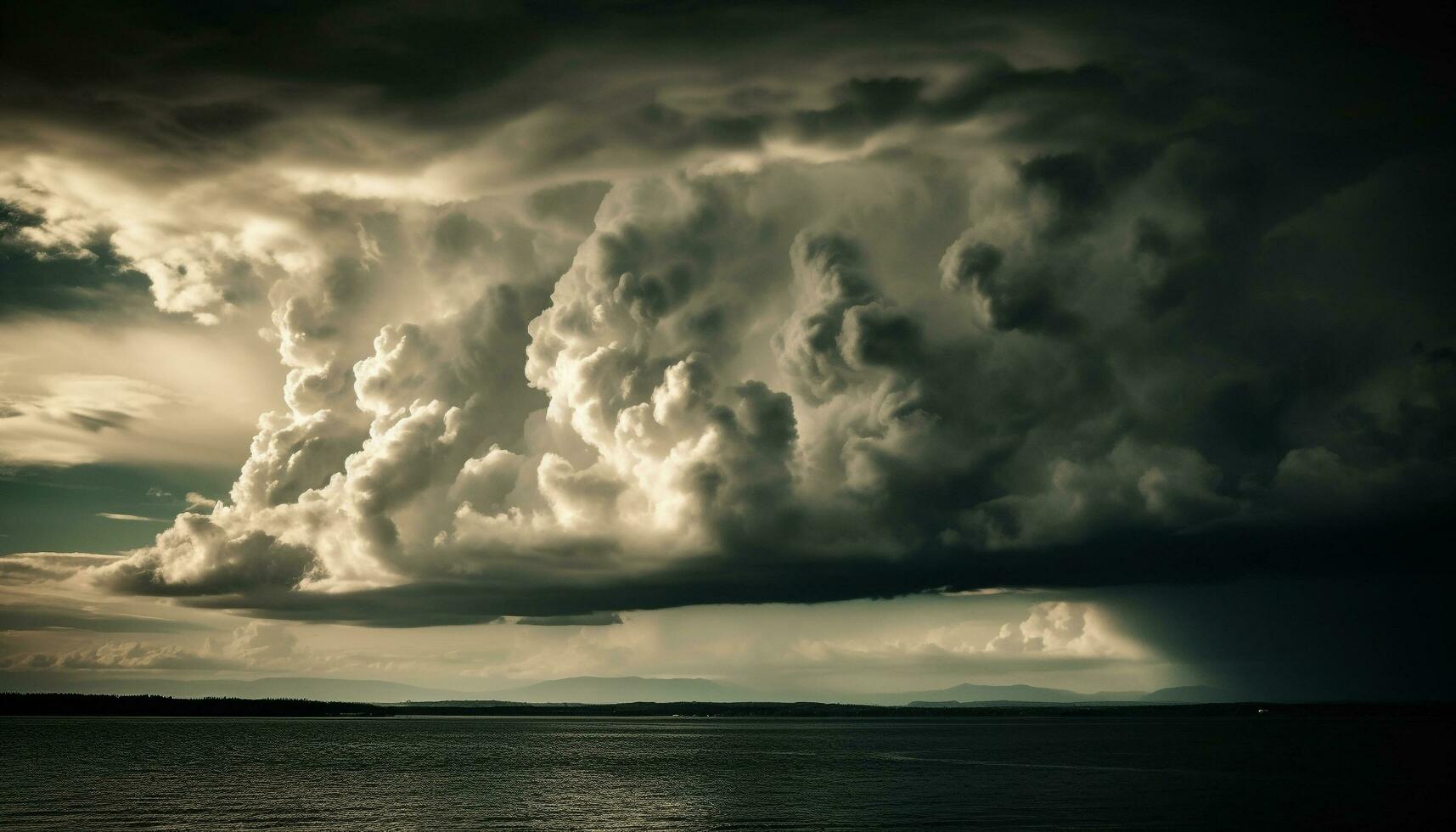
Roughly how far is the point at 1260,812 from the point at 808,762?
8795cm

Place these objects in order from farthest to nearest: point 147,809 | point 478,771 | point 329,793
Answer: point 478,771 < point 329,793 < point 147,809

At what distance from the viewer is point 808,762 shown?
180 m

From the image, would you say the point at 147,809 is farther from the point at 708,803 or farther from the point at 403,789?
the point at 708,803

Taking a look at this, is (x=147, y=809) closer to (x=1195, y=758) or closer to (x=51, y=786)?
(x=51, y=786)

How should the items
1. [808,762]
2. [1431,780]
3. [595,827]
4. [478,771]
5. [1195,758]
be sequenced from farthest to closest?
1. [1195,758]
2. [808,762]
3. [478,771]
4. [1431,780]
5. [595,827]

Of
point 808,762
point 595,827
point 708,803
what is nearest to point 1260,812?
point 708,803

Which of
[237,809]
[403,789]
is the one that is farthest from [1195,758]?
[237,809]

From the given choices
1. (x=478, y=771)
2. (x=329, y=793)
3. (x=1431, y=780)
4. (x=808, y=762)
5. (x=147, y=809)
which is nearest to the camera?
(x=147, y=809)

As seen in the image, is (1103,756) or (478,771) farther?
(1103,756)

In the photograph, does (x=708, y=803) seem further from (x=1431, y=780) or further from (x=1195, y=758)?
(x=1195, y=758)

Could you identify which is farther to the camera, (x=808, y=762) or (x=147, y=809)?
(x=808, y=762)

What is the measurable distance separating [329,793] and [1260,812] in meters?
95.3

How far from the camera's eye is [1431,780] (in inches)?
5502

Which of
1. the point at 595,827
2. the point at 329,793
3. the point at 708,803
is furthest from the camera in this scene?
the point at 329,793
